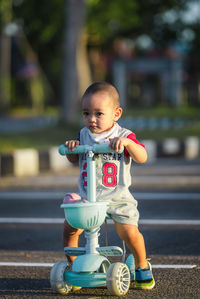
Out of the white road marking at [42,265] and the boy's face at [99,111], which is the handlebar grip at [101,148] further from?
the white road marking at [42,265]

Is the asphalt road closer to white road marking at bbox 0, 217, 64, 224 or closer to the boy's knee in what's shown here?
white road marking at bbox 0, 217, 64, 224

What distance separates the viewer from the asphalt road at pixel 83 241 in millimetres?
4258

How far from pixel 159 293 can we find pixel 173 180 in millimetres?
6408

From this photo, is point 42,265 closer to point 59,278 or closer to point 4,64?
point 59,278

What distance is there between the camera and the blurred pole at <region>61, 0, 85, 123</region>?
1946cm

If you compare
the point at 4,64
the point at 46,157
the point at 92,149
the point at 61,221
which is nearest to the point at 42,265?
the point at 92,149

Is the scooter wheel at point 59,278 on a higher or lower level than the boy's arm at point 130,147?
lower

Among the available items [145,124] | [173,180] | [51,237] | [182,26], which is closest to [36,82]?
[182,26]

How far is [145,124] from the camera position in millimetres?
25703

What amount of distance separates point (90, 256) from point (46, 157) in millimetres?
9089

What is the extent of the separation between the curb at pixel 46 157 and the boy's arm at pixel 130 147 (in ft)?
25.7

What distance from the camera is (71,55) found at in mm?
19828

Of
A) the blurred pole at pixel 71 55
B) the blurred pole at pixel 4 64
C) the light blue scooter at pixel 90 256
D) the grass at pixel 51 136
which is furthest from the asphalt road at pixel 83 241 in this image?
the blurred pole at pixel 4 64

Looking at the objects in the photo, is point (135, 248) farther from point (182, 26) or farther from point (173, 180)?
point (182, 26)
